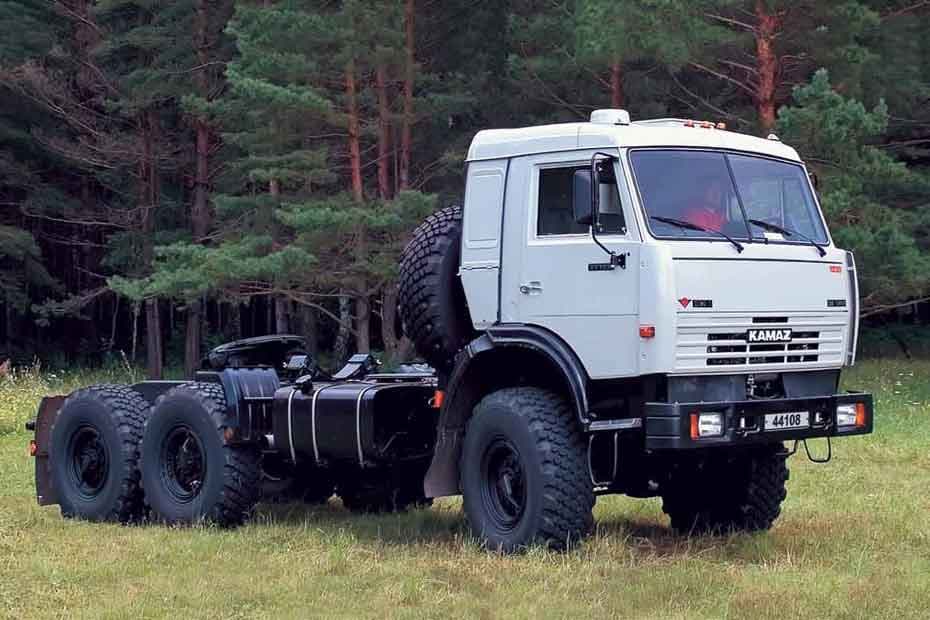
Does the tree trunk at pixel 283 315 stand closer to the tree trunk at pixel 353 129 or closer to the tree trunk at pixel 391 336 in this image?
the tree trunk at pixel 391 336

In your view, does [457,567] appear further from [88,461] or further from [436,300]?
[88,461]

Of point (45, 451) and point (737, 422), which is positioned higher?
point (737, 422)

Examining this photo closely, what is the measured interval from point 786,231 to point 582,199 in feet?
4.78

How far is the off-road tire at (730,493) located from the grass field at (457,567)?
0.72ft

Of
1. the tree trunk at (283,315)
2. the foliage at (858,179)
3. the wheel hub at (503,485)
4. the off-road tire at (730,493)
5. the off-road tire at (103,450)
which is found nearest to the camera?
the wheel hub at (503,485)

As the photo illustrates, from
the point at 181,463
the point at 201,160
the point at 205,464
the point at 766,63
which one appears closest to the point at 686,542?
the point at 205,464

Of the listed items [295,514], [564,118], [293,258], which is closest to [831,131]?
[564,118]

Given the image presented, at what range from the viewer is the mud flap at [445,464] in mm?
9320

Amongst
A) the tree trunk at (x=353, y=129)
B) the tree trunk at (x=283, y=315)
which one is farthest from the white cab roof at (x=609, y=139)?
the tree trunk at (x=283, y=315)

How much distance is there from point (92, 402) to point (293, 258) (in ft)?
44.3

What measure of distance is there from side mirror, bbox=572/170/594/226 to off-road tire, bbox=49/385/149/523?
456 centimetres

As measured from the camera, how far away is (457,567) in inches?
326

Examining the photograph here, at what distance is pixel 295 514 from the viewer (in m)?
11.5

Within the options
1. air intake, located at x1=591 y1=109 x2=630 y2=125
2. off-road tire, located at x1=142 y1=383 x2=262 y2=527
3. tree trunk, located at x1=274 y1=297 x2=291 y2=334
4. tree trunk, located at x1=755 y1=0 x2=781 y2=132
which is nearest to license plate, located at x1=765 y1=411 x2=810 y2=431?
air intake, located at x1=591 y1=109 x2=630 y2=125
